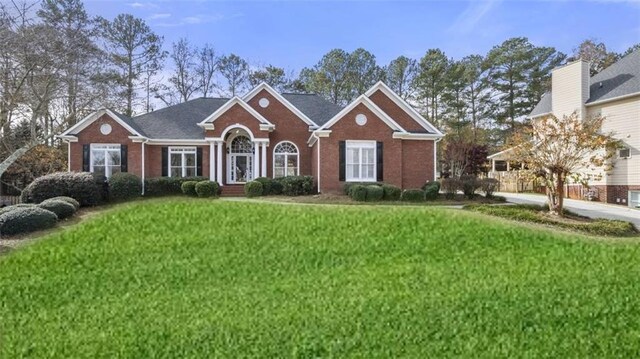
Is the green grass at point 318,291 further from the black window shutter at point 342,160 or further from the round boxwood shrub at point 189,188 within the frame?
the black window shutter at point 342,160

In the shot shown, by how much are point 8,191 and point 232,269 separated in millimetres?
24943

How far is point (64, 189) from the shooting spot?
679 inches

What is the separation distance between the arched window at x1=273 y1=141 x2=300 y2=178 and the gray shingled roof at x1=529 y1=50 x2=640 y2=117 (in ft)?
51.3

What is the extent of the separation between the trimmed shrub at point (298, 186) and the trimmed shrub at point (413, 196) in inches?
160

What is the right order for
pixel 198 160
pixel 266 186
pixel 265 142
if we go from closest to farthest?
pixel 266 186
pixel 265 142
pixel 198 160

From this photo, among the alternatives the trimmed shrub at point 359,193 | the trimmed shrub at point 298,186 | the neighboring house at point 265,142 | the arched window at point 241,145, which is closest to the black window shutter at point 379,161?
the neighboring house at point 265,142

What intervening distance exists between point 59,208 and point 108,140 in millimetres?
8590

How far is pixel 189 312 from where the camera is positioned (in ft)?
21.7

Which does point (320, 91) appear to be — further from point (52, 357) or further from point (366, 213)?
point (52, 357)

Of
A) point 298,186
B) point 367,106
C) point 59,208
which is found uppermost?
point 367,106

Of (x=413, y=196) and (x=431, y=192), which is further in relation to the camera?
(x=431, y=192)

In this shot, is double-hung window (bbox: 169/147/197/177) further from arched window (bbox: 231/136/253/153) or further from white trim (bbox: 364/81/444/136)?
white trim (bbox: 364/81/444/136)

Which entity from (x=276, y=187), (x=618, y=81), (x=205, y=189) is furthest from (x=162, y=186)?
(x=618, y=81)

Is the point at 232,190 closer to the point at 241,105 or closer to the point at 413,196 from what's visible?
the point at 241,105
